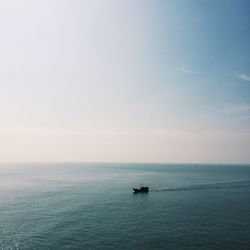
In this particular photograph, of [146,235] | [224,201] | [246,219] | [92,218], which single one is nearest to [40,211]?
[92,218]

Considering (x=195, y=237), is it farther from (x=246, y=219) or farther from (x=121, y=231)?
(x=246, y=219)

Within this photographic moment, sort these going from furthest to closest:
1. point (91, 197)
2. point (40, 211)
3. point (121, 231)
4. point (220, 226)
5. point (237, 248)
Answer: point (91, 197) → point (40, 211) → point (220, 226) → point (121, 231) → point (237, 248)

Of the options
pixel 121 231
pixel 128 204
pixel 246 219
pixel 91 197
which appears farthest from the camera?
pixel 91 197

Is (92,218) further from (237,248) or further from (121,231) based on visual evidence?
(237,248)

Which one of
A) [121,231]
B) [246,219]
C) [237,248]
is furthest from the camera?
→ [246,219]

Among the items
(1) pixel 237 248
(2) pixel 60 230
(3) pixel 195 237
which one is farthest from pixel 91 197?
(1) pixel 237 248

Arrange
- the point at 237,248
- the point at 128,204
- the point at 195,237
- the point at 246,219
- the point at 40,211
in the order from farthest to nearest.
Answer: the point at 128,204, the point at 40,211, the point at 246,219, the point at 195,237, the point at 237,248

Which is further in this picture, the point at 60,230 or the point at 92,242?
the point at 60,230

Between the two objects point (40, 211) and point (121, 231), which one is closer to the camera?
point (121, 231)
